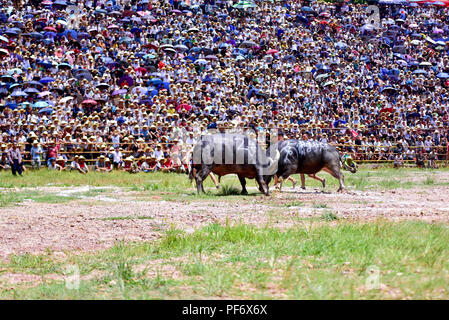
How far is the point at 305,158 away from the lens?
57.1 ft

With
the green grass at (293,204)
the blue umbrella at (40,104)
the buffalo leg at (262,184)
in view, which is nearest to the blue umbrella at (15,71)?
the blue umbrella at (40,104)

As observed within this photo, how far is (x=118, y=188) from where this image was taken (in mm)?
17891

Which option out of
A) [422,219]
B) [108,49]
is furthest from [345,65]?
[422,219]

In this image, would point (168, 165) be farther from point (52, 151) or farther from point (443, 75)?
point (443, 75)

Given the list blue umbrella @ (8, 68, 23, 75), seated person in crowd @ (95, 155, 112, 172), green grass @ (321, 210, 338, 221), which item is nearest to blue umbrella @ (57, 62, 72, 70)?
blue umbrella @ (8, 68, 23, 75)

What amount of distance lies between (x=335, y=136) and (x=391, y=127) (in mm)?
3938

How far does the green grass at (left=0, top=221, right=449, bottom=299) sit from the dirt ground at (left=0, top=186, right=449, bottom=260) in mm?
1045

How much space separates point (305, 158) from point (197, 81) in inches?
518

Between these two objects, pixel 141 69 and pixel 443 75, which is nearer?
pixel 141 69

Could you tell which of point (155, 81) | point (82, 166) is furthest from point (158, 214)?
point (155, 81)

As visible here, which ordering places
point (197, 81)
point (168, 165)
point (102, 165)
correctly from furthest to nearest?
point (197, 81) → point (168, 165) → point (102, 165)

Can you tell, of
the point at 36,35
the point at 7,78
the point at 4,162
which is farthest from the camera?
the point at 36,35

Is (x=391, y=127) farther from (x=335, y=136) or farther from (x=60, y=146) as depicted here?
(x=60, y=146)

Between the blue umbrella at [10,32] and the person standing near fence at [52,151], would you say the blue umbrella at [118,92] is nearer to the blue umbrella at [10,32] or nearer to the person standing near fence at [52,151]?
the person standing near fence at [52,151]
